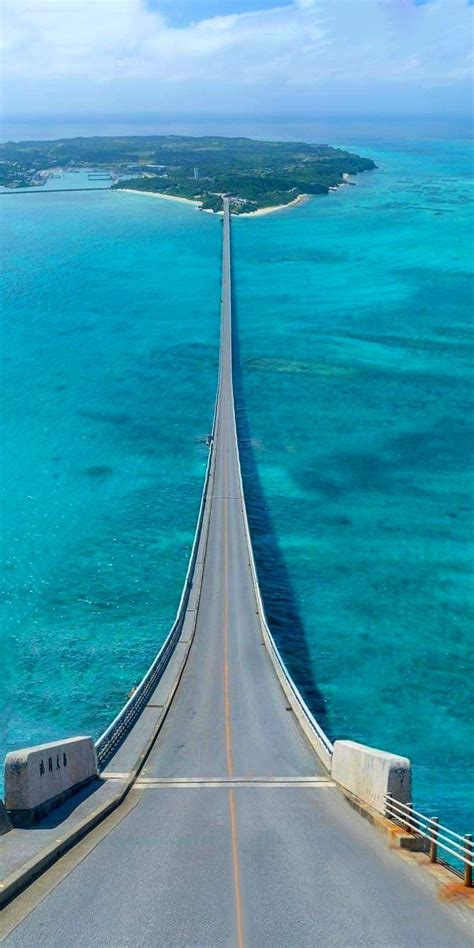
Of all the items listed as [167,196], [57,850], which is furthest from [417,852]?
[167,196]

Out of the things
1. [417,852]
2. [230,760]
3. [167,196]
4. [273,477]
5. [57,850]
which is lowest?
[230,760]

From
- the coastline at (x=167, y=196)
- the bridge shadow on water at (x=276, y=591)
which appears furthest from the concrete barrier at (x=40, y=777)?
the coastline at (x=167, y=196)

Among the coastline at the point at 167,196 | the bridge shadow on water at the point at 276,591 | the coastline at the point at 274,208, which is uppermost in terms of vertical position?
the coastline at the point at 167,196

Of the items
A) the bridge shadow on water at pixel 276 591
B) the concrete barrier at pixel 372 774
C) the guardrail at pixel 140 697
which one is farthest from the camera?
the bridge shadow on water at pixel 276 591

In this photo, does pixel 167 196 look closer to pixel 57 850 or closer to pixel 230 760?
pixel 230 760

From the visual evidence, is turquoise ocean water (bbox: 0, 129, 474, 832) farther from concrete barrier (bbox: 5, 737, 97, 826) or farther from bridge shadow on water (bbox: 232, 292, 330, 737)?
concrete barrier (bbox: 5, 737, 97, 826)

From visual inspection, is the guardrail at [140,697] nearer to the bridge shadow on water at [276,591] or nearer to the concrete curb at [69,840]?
the concrete curb at [69,840]
